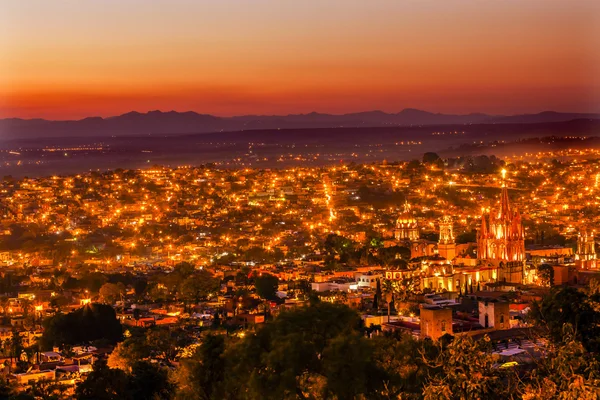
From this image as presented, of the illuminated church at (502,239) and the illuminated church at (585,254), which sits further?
the illuminated church at (502,239)

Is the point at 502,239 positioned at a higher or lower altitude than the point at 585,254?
higher

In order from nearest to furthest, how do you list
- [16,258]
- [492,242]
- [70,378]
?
[70,378], [492,242], [16,258]

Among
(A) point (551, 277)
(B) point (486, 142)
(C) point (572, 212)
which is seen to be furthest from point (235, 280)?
(B) point (486, 142)

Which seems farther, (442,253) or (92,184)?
(92,184)

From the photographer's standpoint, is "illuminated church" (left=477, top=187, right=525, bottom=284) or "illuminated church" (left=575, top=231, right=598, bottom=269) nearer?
"illuminated church" (left=575, top=231, right=598, bottom=269)

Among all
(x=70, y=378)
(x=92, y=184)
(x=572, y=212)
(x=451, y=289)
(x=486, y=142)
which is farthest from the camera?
(x=486, y=142)

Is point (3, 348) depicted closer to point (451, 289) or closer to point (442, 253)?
point (451, 289)

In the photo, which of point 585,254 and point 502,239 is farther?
point 585,254

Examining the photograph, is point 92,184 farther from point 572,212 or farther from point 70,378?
point 70,378
